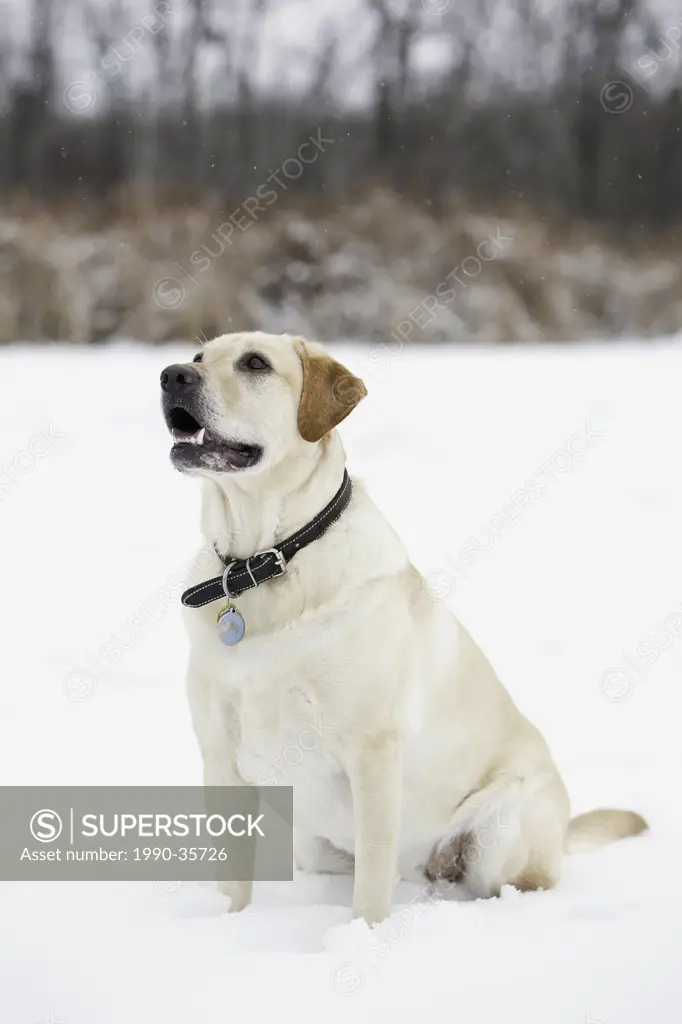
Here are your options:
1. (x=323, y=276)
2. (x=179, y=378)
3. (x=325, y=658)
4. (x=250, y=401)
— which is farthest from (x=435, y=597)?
(x=323, y=276)

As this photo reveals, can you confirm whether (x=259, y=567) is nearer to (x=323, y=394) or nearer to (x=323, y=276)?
(x=323, y=394)

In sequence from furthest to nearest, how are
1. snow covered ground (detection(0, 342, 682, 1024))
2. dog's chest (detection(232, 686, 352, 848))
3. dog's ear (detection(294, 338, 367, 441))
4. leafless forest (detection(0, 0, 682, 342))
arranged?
1. leafless forest (detection(0, 0, 682, 342))
2. dog's ear (detection(294, 338, 367, 441))
3. dog's chest (detection(232, 686, 352, 848))
4. snow covered ground (detection(0, 342, 682, 1024))

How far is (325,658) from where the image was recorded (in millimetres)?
2463

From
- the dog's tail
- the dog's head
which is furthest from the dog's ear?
the dog's tail

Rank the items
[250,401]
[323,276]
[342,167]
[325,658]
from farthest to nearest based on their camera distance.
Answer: [342,167] < [323,276] < [250,401] < [325,658]

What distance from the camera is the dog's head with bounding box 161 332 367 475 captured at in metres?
2.51

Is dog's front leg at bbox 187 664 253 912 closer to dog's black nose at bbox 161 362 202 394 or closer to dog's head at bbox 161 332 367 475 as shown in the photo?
dog's head at bbox 161 332 367 475

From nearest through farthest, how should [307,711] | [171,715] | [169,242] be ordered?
1. [307,711]
2. [171,715]
3. [169,242]

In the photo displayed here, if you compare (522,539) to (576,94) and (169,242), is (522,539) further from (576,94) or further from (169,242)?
(576,94)

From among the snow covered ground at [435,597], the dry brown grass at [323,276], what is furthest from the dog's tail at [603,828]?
the dry brown grass at [323,276]

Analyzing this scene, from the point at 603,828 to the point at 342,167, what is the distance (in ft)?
24.8

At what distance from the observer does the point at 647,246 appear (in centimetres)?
930

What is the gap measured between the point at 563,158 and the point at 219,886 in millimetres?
8568

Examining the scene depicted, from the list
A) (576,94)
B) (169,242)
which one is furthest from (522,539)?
(576,94)
